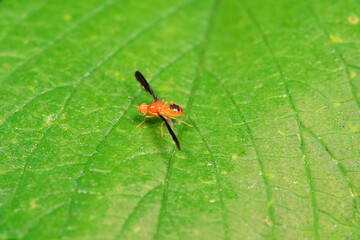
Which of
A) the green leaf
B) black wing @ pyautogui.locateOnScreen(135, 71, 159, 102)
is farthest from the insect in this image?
the green leaf

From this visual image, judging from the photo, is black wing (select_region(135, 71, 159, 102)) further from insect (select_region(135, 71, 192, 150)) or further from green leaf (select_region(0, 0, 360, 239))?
green leaf (select_region(0, 0, 360, 239))

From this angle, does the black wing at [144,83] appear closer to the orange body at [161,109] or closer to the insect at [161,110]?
the insect at [161,110]

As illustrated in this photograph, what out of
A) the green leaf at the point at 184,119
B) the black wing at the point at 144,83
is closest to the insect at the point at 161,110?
the black wing at the point at 144,83

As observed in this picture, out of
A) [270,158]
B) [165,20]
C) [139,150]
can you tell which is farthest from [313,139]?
[165,20]

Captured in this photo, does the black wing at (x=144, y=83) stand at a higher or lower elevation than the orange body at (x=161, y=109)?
higher

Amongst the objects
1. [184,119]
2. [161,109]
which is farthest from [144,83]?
[184,119]

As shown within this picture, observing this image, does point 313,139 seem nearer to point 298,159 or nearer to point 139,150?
point 298,159
